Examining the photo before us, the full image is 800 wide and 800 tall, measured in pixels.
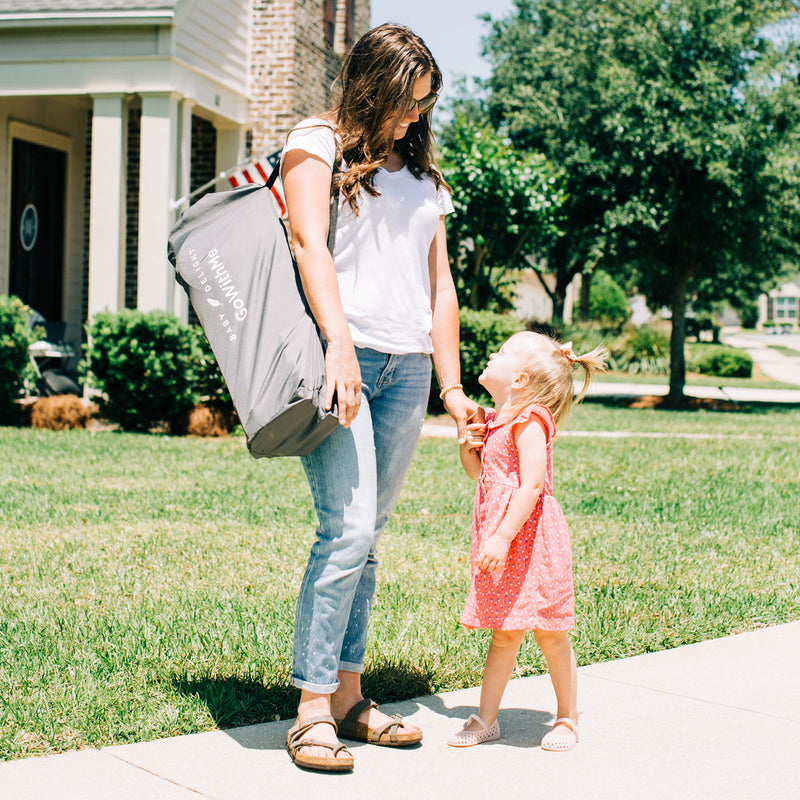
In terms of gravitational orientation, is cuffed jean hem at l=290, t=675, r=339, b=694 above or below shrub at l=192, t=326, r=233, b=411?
below

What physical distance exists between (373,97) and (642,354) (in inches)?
1053

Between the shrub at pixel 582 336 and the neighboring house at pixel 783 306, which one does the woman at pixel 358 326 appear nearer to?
the shrub at pixel 582 336

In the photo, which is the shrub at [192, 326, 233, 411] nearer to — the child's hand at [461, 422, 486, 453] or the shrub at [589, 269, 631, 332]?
the child's hand at [461, 422, 486, 453]

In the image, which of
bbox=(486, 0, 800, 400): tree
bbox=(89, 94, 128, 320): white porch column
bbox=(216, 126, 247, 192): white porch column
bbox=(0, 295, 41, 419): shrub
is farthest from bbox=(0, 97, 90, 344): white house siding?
bbox=(486, 0, 800, 400): tree

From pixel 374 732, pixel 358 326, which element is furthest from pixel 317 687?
pixel 358 326

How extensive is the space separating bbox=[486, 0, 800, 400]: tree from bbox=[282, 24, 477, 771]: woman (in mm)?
14105

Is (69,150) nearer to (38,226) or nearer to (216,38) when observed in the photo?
(38,226)

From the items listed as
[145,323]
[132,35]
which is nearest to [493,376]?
[145,323]

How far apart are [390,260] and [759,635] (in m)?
2.56

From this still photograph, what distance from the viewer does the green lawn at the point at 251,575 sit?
348 cm

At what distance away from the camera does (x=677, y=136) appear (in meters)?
16.2

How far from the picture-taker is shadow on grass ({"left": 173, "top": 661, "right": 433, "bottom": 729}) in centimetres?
334

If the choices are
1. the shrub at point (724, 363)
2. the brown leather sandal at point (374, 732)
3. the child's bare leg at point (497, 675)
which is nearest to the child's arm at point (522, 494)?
the child's bare leg at point (497, 675)

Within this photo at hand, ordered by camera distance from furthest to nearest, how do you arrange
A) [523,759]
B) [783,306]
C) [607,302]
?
[783,306] → [607,302] → [523,759]
